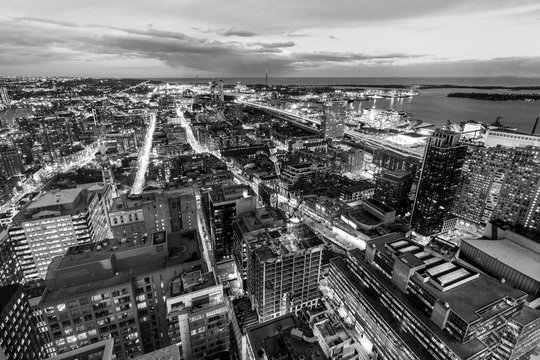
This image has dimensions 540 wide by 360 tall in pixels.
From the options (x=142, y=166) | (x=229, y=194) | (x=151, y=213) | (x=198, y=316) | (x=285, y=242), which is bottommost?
(x=142, y=166)

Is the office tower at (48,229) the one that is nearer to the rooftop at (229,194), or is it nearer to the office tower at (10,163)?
the rooftop at (229,194)

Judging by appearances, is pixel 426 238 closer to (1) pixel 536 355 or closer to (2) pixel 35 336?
(1) pixel 536 355

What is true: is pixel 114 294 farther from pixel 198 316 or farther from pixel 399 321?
pixel 399 321

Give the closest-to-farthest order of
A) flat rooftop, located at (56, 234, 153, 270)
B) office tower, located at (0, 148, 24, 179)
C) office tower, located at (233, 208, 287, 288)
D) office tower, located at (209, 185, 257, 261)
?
flat rooftop, located at (56, 234, 153, 270)
office tower, located at (233, 208, 287, 288)
office tower, located at (209, 185, 257, 261)
office tower, located at (0, 148, 24, 179)

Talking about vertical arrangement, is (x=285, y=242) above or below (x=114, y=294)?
below

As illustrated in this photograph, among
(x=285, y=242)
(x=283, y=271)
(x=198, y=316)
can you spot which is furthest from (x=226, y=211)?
(x=198, y=316)

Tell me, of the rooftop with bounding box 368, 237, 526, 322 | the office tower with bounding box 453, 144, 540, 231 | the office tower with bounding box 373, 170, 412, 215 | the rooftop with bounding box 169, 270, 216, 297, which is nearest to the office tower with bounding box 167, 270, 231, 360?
the rooftop with bounding box 169, 270, 216, 297

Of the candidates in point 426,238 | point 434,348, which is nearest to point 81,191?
point 434,348

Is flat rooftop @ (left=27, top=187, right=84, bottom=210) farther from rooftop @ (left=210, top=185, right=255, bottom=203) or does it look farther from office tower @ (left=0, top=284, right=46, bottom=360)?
office tower @ (left=0, top=284, right=46, bottom=360)
